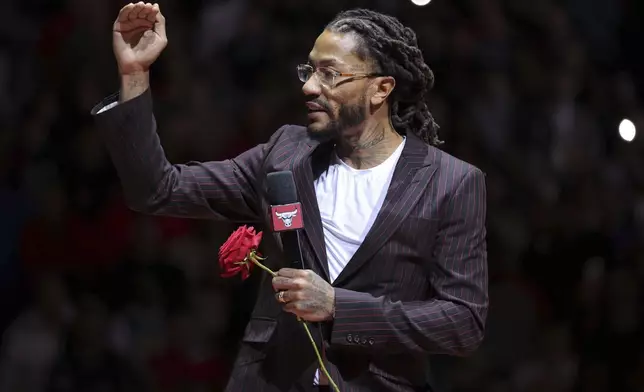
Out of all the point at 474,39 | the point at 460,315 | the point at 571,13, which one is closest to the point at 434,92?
the point at 474,39

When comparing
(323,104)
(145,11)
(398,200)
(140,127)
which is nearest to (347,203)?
(398,200)

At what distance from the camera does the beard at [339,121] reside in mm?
2529

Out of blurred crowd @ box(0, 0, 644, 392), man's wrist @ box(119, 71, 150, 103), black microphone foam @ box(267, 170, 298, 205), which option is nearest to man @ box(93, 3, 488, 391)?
man's wrist @ box(119, 71, 150, 103)

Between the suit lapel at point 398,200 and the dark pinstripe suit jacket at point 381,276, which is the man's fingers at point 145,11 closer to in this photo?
the dark pinstripe suit jacket at point 381,276

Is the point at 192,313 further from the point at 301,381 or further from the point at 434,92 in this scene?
the point at 301,381

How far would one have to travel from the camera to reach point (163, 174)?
7.97 feet

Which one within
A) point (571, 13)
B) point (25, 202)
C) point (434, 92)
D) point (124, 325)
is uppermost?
point (571, 13)

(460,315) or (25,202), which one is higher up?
(460,315)

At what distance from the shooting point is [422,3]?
4527 mm

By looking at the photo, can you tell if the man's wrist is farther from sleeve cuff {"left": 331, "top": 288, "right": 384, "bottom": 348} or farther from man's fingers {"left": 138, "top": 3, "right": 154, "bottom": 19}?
sleeve cuff {"left": 331, "top": 288, "right": 384, "bottom": 348}

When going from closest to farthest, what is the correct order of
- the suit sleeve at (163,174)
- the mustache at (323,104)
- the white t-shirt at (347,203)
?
the suit sleeve at (163,174)
the white t-shirt at (347,203)
the mustache at (323,104)

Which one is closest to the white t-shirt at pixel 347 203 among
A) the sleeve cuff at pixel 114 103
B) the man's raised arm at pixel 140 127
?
the man's raised arm at pixel 140 127

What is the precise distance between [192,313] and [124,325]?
26 cm

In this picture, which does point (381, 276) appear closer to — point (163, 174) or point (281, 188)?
point (281, 188)
